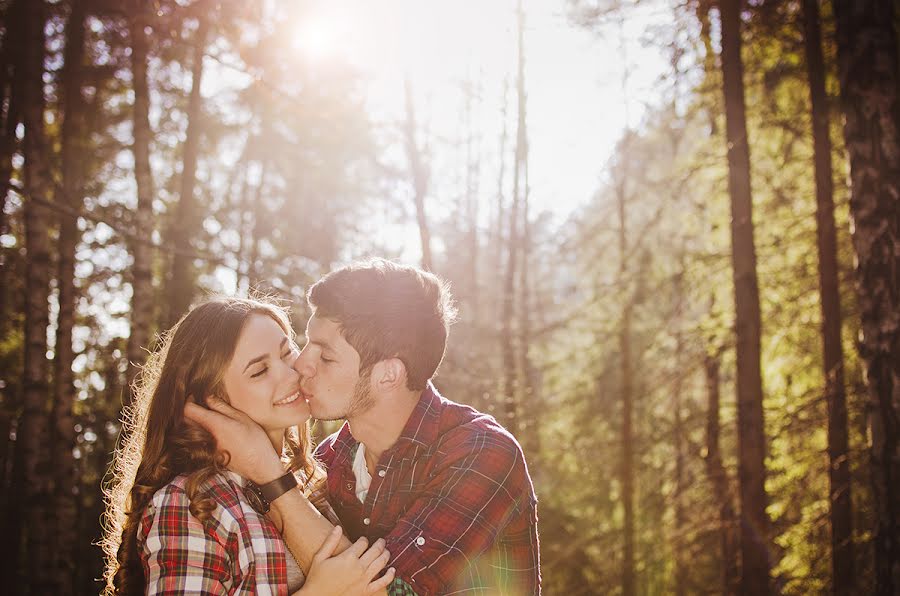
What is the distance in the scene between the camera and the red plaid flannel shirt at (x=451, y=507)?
2.81 meters

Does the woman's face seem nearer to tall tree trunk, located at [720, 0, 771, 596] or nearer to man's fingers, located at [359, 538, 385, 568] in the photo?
man's fingers, located at [359, 538, 385, 568]

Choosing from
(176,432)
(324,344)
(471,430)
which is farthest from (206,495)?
(471,430)

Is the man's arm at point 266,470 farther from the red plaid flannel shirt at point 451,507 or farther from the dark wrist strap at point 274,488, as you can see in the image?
the red plaid flannel shirt at point 451,507

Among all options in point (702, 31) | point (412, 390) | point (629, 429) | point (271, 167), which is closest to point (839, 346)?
point (702, 31)

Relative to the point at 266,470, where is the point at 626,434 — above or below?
below

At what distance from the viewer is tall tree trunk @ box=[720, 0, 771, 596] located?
7.00 meters

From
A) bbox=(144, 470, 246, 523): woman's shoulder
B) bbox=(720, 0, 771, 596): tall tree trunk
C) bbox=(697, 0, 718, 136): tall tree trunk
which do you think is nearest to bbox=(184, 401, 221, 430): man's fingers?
bbox=(144, 470, 246, 523): woman's shoulder

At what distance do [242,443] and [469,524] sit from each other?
111cm

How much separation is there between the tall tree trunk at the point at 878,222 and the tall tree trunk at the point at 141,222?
7105 millimetres

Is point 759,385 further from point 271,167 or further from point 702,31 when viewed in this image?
point 271,167

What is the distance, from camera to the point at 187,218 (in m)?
10.3

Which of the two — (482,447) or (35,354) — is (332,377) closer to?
(482,447)

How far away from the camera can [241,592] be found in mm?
2711

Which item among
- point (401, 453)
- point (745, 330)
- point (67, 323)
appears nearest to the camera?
point (401, 453)
